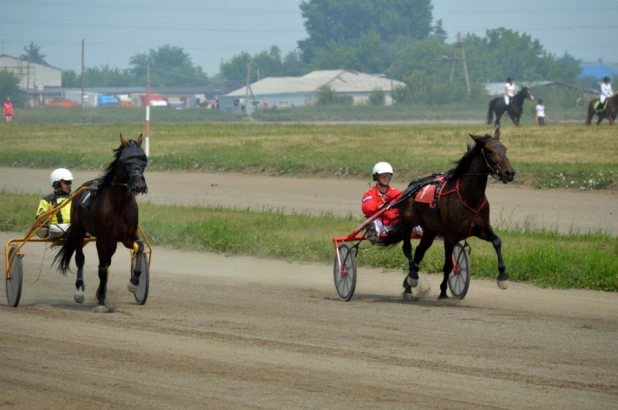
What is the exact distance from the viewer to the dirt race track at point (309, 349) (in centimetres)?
639

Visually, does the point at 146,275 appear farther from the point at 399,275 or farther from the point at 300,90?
the point at 300,90

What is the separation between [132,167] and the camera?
963cm

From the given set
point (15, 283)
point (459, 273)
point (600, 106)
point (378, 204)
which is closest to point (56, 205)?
point (15, 283)

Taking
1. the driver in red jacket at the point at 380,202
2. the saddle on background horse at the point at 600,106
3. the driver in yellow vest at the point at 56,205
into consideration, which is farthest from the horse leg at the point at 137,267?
the saddle on background horse at the point at 600,106

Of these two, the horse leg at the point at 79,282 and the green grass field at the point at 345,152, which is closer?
the horse leg at the point at 79,282

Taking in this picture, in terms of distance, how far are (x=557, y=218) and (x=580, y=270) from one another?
19.1ft

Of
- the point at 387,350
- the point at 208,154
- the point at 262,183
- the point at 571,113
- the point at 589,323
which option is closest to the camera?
the point at 387,350

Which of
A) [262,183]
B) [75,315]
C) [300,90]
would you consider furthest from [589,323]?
[300,90]

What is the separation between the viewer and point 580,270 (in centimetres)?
1150

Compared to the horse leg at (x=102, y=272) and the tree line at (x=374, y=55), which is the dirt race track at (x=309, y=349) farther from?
the tree line at (x=374, y=55)

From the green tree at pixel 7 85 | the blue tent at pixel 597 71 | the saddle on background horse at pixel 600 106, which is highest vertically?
the blue tent at pixel 597 71

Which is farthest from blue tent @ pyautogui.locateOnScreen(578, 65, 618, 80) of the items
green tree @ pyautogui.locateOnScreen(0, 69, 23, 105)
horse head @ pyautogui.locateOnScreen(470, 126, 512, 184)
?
horse head @ pyautogui.locateOnScreen(470, 126, 512, 184)

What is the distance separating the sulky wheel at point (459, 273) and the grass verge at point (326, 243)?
1.25 meters

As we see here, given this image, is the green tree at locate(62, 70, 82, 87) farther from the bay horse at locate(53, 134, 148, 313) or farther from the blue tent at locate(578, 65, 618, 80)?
the bay horse at locate(53, 134, 148, 313)
